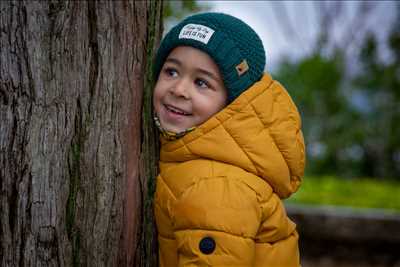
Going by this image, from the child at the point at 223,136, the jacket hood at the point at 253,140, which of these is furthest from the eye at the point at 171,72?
the jacket hood at the point at 253,140

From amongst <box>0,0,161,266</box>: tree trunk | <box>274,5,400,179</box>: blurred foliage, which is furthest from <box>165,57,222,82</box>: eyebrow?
<box>274,5,400,179</box>: blurred foliage

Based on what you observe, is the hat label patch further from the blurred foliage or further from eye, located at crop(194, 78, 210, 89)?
the blurred foliage

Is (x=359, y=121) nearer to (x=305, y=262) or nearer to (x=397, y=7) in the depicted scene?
(x=397, y=7)

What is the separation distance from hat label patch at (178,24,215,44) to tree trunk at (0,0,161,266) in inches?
6.8

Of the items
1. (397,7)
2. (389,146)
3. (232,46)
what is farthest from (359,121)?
(232,46)

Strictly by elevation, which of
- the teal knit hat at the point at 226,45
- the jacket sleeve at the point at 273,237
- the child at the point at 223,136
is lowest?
the jacket sleeve at the point at 273,237

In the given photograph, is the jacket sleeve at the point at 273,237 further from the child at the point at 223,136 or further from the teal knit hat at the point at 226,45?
the teal knit hat at the point at 226,45

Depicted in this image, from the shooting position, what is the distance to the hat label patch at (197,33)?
226 centimetres

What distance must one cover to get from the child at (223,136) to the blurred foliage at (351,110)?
9556 millimetres

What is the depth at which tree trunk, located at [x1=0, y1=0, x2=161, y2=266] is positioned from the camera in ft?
6.89

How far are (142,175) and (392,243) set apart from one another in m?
3.89

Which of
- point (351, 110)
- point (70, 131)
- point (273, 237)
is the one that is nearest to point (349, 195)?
point (351, 110)

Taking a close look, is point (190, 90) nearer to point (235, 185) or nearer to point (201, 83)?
point (201, 83)

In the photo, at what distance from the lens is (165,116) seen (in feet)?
7.68
